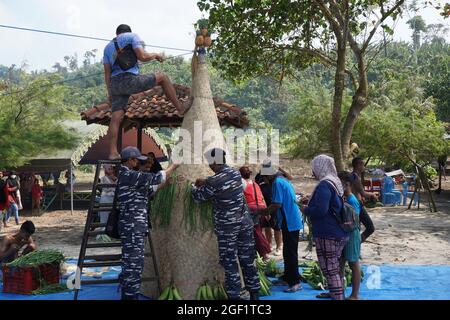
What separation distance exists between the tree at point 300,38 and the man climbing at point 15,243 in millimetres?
6501

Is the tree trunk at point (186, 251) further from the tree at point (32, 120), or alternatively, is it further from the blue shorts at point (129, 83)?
the tree at point (32, 120)

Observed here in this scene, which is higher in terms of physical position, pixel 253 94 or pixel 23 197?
pixel 253 94

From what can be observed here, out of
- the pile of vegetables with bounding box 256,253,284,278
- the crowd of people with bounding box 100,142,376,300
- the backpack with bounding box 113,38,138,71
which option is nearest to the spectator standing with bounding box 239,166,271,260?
the pile of vegetables with bounding box 256,253,284,278

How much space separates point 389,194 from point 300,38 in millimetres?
8303

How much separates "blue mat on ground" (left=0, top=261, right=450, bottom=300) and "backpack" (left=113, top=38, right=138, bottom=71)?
2970 millimetres

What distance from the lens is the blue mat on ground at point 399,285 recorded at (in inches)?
276

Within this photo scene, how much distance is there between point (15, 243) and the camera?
8203mm

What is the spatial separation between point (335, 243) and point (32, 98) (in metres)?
17.4

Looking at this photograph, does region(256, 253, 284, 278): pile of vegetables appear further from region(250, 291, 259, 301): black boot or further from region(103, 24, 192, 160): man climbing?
region(103, 24, 192, 160): man climbing

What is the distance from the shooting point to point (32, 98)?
67.6 feet

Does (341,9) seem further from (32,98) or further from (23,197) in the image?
(23,197)

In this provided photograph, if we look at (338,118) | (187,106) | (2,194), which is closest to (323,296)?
(187,106)

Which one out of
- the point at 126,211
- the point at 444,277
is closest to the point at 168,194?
the point at 126,211

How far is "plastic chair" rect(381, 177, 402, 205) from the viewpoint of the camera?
65.3ft
